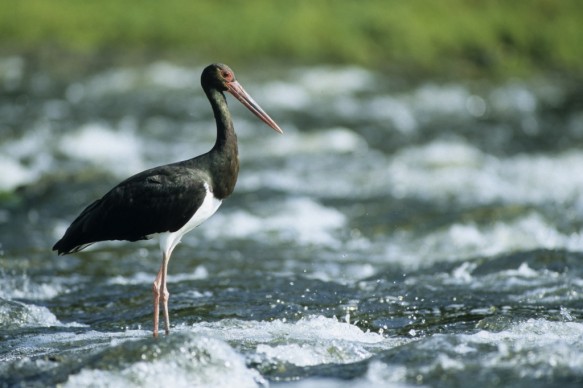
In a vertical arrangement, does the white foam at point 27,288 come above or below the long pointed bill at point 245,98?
below

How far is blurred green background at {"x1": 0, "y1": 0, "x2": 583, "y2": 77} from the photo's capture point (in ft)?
67.0

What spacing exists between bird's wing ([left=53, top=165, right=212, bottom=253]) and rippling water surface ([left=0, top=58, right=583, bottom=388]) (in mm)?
703

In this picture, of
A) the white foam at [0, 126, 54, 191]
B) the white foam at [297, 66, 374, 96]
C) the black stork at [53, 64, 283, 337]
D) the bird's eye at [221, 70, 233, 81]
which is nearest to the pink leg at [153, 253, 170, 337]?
the black stork at [53, 64, 283, 337]

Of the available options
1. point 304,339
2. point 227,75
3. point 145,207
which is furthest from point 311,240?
point 304,339

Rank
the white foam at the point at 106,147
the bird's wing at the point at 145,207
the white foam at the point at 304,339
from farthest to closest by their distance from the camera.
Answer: the white foam at the point at 106,147, the bird's wing at the point at 145,207, the white foam at the point at 304,339

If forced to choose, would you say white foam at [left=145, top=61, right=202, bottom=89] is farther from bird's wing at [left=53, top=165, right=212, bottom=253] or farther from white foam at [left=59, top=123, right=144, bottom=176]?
bird's wing at [left=53, top=165, right=212, bottom=253]

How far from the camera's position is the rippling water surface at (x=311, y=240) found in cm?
540

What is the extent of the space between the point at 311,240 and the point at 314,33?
12529 mm

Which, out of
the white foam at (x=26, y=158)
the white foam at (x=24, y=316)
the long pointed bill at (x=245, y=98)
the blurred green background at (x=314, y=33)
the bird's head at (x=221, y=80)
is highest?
the blurred green background at (x=314, y=33)

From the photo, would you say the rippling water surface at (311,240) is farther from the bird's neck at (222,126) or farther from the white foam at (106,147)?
the bird's neck at (222,126)

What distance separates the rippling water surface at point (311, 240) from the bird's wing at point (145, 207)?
703 millimetres

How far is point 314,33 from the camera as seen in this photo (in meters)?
22.1

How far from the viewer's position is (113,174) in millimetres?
12883

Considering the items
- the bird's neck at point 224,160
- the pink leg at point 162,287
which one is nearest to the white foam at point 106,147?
the pink leg at point 162,287
